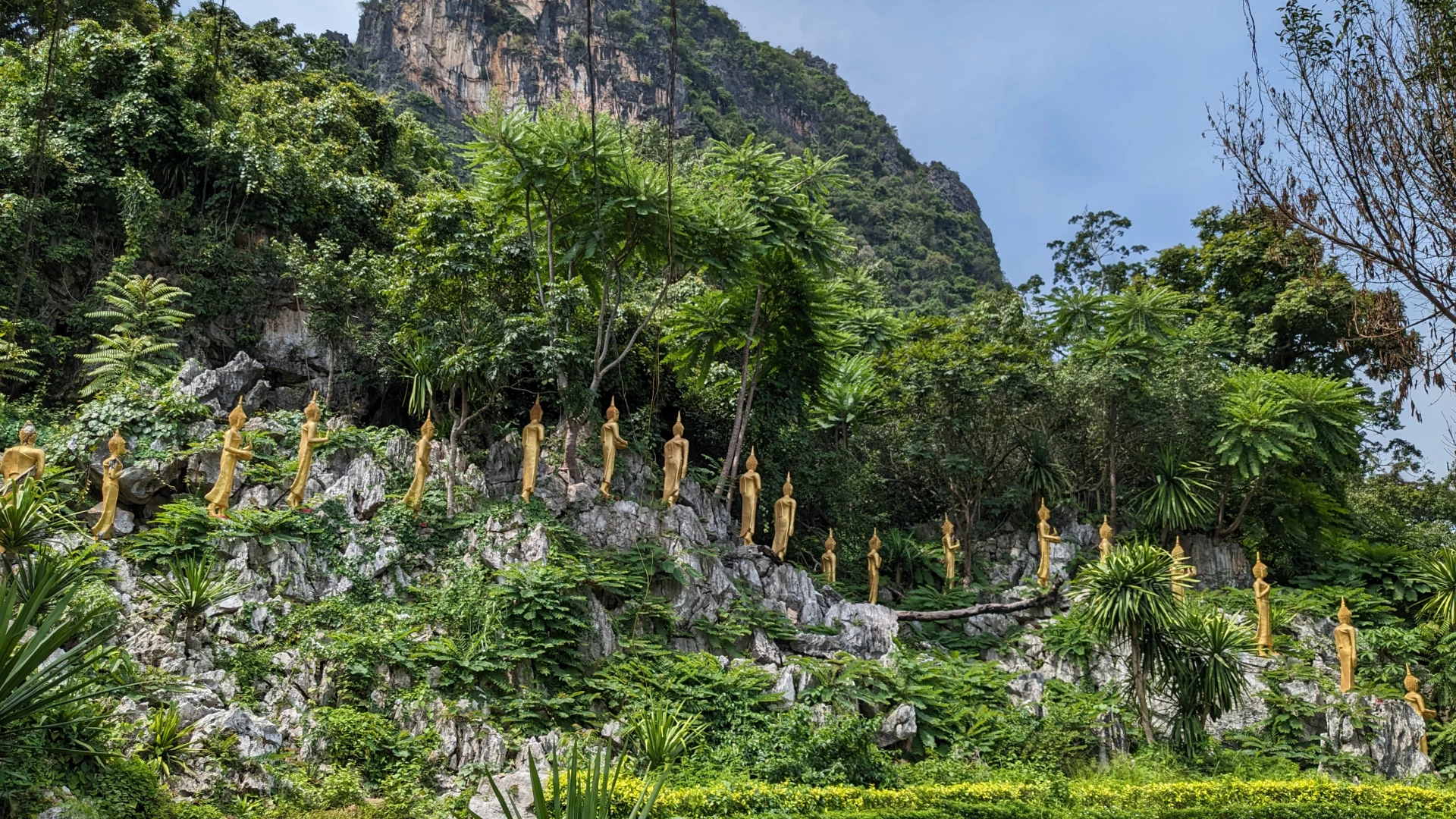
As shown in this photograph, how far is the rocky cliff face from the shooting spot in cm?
5556

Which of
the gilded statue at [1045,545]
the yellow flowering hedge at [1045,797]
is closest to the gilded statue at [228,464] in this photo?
the yellow flowering hedge at [1045,797]

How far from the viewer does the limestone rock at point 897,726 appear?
11898 mm

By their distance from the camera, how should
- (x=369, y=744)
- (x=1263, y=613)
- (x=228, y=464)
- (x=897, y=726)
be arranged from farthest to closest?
(x=1263, y=613)
(x=897, y=726)
(x=228, y=464)
(x=369, y=744)

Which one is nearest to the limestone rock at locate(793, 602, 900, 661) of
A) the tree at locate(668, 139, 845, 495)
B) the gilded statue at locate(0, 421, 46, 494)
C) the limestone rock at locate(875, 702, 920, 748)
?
the limestone rock at locate(875, 702, 920, 748)

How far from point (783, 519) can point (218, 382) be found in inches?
337

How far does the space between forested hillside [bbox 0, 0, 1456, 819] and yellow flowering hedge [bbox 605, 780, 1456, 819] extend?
50mm

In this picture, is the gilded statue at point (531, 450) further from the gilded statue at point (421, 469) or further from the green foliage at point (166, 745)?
the green foliage at point (166, 745)

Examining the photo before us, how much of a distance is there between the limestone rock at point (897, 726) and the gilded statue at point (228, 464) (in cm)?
799

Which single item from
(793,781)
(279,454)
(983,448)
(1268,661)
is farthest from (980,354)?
(279,454)

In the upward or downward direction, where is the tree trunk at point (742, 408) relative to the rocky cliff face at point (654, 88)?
downward

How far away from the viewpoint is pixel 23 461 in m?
10.6

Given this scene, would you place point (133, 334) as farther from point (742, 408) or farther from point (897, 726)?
point (897, 726)

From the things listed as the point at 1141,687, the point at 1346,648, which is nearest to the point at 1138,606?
the point at 1141,687

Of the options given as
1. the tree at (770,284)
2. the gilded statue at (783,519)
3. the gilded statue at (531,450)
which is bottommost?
the gilded statue at (783,519)
